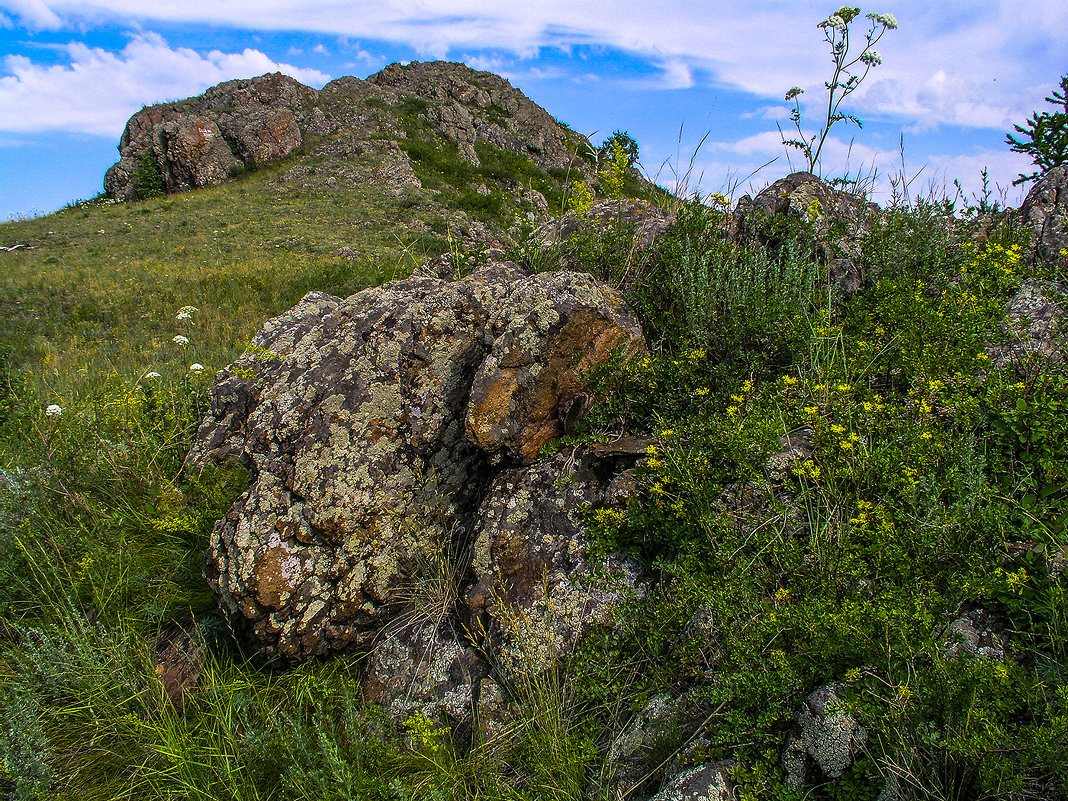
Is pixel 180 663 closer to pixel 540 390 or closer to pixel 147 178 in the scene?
pixel 540 390

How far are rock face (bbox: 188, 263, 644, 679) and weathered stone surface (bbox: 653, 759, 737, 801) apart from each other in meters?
0.90

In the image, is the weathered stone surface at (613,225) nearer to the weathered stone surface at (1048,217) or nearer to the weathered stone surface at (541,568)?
the weathered stone surface at (541,568)

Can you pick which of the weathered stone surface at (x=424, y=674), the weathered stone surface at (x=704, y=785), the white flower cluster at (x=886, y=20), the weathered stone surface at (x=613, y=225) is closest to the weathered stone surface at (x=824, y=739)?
the weathered stone surface at (x=704, y=785)

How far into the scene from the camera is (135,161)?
3069 cm

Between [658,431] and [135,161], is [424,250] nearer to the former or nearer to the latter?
[658,431]

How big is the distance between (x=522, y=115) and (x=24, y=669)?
41563 millimetres

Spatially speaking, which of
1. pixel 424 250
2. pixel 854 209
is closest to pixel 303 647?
pixel 854 209

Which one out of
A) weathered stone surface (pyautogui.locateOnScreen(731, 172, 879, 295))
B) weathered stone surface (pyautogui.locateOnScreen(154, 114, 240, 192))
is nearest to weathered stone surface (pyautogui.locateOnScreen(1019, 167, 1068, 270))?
weathered stone surface (pyautogui.locateOnScreen(731, 172, 879, 295))

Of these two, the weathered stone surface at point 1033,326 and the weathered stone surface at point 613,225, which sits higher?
the weathered stone surface at point 613,225

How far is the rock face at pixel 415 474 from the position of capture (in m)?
→ 3.26

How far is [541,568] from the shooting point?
3125mm

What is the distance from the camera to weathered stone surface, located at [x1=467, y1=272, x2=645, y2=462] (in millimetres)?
3455

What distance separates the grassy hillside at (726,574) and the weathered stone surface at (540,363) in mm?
207

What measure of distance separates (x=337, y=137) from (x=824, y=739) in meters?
36.2
